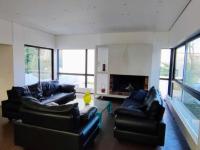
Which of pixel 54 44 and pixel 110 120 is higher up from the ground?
pixel 54 44

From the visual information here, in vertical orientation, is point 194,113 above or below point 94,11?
below

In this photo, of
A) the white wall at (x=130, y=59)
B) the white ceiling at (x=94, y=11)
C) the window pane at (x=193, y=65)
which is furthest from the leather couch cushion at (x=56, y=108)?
the white wall at (x=130, y=59)

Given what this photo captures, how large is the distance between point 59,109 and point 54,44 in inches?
230

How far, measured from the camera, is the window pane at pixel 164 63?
6.09 meters

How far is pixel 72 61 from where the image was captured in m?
7.50

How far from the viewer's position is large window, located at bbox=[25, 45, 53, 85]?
600 centimetres

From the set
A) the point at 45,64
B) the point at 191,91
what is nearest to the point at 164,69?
the point at 191,91

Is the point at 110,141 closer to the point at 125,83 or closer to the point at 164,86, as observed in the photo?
the point at 125,83

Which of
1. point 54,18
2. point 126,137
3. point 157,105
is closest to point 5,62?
point 54,18

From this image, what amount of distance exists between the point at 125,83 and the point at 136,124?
3.67 metres

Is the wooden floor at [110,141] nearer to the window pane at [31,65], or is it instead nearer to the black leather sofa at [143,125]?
the black leather sofa at [143,125]

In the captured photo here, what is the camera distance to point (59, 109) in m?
2.21

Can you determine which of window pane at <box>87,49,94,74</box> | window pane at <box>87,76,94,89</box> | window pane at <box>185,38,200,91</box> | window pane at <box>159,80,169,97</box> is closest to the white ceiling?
window pane at <box>185,38,200,91</box>

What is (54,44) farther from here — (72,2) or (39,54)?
(72,2)
